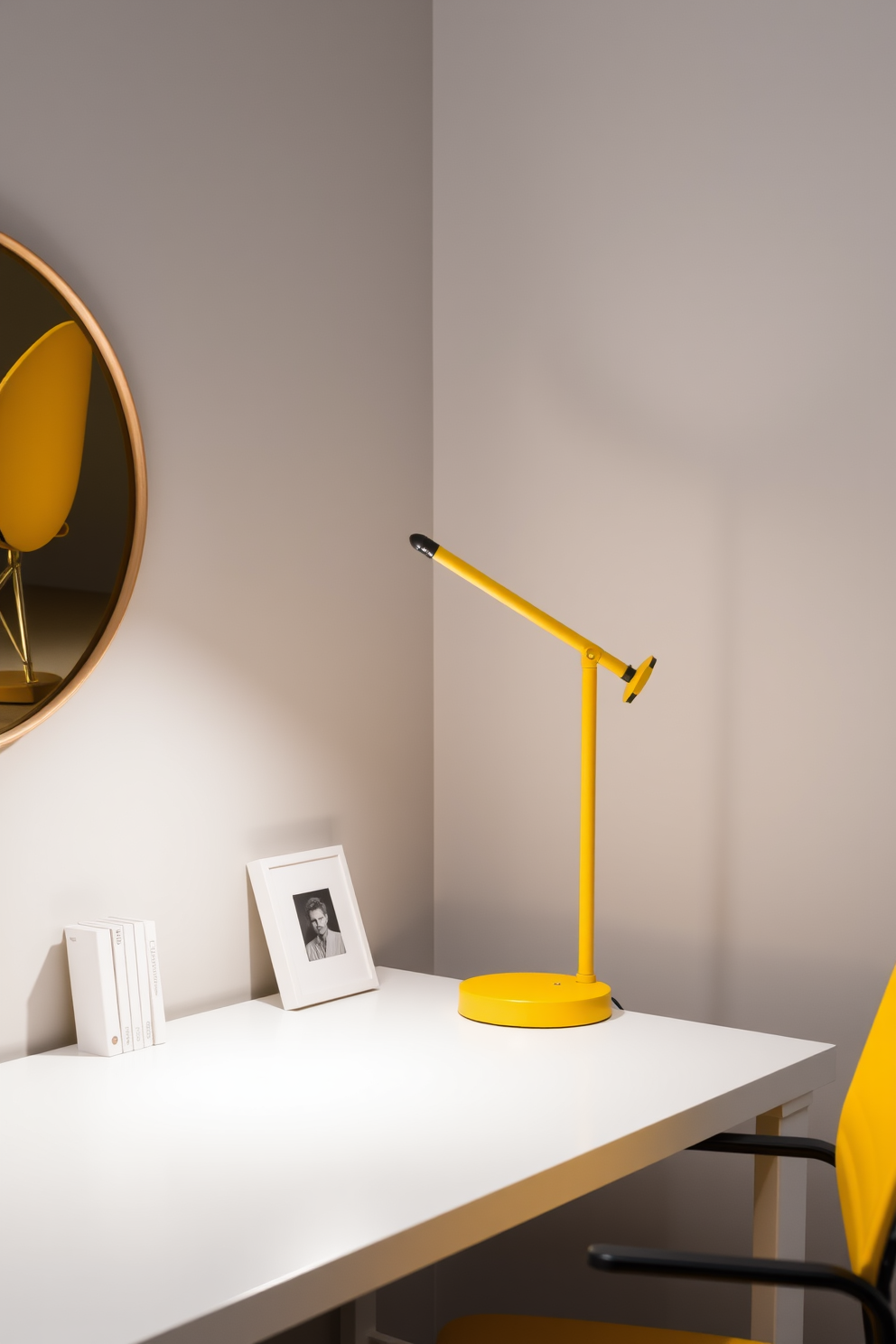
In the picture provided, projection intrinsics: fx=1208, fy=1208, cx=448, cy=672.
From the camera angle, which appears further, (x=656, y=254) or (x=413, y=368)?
(x=413, y=368)

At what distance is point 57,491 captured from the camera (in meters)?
1.57

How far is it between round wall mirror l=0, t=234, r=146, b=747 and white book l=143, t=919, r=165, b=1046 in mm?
326

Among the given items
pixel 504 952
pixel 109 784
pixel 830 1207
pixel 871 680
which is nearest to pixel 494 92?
pixel 871 680

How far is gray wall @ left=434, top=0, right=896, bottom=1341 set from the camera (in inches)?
69.6

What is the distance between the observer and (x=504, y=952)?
7.15 ft

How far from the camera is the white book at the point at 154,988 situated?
5.25 feet

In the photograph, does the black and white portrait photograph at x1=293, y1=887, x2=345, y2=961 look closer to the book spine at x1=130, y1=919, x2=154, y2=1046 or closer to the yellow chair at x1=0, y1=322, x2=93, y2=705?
the book spine at x1=130, y1=919, x2=154, y2=1046

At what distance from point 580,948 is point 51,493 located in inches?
37.8

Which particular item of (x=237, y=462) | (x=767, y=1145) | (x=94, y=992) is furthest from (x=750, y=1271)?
(x=237, y=462)

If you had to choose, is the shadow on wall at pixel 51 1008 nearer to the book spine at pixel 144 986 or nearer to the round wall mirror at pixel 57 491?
the book spine at pixel 144 986

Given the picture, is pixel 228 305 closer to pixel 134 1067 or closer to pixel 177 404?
pixel 177 404

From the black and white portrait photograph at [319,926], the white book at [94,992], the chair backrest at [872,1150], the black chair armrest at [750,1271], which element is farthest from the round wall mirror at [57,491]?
the chair backrest at [872,1150]

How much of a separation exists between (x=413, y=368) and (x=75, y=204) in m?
0.75

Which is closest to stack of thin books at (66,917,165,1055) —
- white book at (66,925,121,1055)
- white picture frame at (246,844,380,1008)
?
white book at (66,925,121,1055)
